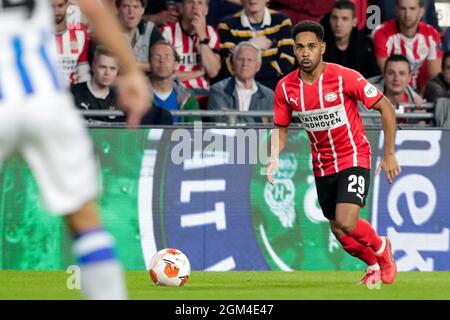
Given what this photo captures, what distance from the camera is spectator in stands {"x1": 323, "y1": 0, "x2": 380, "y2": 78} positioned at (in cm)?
1437

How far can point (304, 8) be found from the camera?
15133mm

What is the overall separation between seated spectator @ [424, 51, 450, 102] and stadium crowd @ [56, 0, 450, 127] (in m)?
0.01

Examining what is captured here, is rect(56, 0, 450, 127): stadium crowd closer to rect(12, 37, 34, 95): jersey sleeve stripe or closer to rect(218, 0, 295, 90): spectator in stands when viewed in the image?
rect(218, 0, 295, 90): spectator in stands

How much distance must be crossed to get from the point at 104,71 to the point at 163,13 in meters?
1.64

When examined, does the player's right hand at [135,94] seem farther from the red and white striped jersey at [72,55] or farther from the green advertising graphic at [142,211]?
the red and white striped jersey at [72,55]

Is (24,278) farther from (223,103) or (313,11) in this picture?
(313,11)

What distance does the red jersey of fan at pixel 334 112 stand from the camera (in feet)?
35.2

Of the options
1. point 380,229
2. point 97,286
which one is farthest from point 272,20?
point 97,286

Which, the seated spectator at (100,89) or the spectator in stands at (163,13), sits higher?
the spectator in stands at (163,13)

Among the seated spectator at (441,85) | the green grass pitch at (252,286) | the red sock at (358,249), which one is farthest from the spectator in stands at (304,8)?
the red sock at (358,249)

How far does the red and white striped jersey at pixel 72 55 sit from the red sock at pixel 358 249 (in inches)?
168

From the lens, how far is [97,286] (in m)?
4.90

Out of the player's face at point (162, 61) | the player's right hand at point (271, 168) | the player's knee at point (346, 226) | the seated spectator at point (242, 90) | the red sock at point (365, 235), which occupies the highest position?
the player's face at point (162, 61)

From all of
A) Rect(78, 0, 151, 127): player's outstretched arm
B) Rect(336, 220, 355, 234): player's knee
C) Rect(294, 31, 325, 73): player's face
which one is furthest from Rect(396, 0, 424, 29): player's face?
Rect(78, 0, 151, 127): player's outstretched arm
